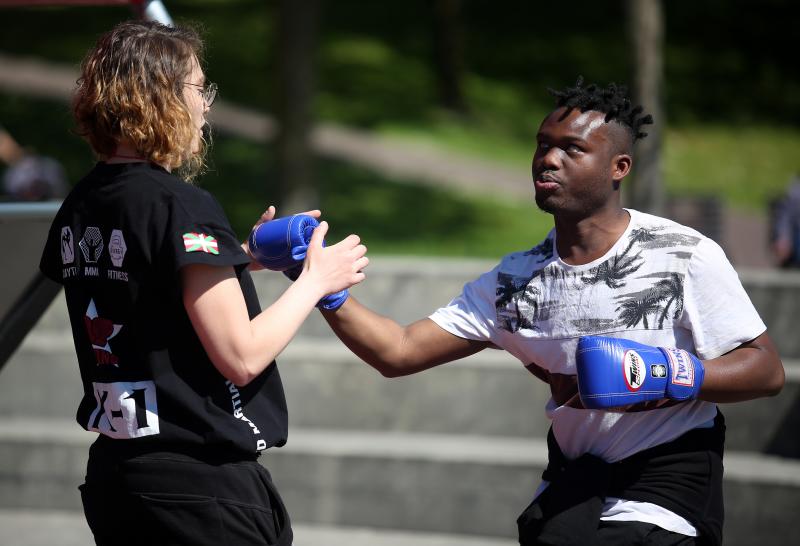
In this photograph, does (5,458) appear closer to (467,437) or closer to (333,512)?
(333,512)

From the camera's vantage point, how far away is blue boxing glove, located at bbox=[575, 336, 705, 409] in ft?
8.04

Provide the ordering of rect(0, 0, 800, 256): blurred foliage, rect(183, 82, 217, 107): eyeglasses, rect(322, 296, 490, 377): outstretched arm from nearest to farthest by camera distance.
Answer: rect(183, 82, 217, 107): eyeglasses → rect(322, 296, 490, 377): outstretched arm → rect(0, 0, 800, 256): blurred foliage

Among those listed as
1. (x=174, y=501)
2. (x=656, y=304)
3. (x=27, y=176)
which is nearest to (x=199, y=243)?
(x=174, y=501)

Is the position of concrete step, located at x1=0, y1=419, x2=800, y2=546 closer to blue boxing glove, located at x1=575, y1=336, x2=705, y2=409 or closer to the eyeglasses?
blue boxing glove, located at x1=575, y1=336, x2=705, y2=409

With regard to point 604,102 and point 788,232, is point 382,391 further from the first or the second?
point 788,232

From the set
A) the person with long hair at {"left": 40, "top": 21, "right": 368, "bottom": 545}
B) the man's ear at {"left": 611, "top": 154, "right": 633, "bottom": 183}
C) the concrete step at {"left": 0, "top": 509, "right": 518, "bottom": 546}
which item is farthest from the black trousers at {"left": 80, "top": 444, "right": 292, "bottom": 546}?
the concrete step at {"left": 0, "top": 509, "right": 518, "bottom": 546}

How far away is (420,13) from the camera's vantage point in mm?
20094

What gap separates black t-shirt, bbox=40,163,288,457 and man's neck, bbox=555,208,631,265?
0.91 meters

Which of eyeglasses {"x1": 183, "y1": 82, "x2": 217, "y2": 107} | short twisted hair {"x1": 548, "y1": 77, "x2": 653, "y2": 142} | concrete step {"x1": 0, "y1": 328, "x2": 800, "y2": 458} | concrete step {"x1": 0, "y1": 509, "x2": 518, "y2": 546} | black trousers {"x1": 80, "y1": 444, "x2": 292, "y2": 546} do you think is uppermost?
short twisted hair {"x1": 548, "y1": 77, "x2": 653, "y2": 142}

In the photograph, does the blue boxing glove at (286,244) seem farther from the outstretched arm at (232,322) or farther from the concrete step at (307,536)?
the concrete step at (307,536)

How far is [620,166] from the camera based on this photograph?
2738mm

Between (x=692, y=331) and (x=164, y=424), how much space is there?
4.17ft

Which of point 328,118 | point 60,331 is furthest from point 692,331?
point 328,118

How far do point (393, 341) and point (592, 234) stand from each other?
1.95 feet
